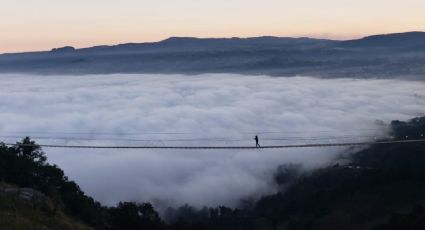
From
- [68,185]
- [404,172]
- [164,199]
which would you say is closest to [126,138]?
[164,199]

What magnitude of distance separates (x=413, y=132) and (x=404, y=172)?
49021 millimetres

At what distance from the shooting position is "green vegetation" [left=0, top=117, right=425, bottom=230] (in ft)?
95.6

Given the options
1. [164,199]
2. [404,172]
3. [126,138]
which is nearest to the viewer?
[404,172]

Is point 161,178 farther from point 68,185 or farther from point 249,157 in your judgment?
point 68,185

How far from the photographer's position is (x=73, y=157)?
151750 mm

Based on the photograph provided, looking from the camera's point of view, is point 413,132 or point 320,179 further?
point 413,132

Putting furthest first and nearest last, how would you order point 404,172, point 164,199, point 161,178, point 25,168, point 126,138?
point 126,138, point 161,178, point 164,199, point 404,172, point 25,168

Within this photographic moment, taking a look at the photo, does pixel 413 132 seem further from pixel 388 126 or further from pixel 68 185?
pixel 68 185

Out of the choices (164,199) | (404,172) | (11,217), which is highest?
(11,217)

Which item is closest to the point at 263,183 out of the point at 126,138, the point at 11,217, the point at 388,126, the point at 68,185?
the point at 388,126

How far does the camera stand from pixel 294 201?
9094 centimetres

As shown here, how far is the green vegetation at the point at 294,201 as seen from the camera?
95.6ft

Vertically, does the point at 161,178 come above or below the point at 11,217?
below

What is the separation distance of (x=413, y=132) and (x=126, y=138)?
88573 mm
